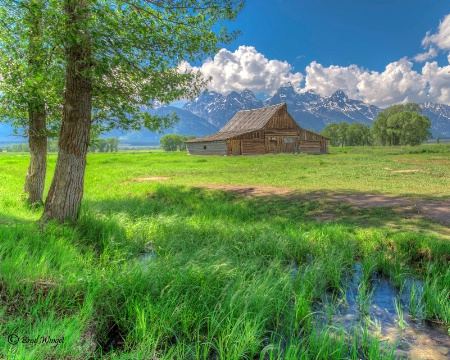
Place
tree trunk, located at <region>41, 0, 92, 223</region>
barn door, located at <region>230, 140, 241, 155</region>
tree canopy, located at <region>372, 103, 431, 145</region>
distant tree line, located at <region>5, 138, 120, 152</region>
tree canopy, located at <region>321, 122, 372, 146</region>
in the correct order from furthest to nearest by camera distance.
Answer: tree canopy, located at <region>321, 122, 372, 146</region>, tree canopy, located at <region>372, 103, 431, 145</region>, barn door, located at <region>230, 140, 241, 155</region>, distant tree line, located at <region>5, 138, 120, 152</region>, tree trunk, located at <region>41, 0, 92, 223</region>

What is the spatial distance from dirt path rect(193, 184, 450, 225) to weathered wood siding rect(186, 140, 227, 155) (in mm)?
32813

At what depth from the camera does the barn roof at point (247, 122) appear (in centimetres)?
4899

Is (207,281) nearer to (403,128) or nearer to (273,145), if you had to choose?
(273,145)

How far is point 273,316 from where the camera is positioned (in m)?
4.21

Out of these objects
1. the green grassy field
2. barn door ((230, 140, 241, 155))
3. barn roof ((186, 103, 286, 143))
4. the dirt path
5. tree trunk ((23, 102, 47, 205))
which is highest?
barn roof ((186, 103, 286, 143))

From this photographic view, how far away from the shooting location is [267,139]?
158 feet

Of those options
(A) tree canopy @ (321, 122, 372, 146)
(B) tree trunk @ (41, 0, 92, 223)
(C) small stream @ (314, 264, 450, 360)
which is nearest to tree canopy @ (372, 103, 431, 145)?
(A) tree canopy @ (321, 122, 372, 146)

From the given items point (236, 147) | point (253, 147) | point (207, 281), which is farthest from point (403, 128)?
point (207, 281)

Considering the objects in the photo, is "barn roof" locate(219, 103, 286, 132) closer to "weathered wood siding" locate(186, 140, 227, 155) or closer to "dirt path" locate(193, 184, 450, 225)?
"weathered wood siding" locate(186, 140, 227, 155)

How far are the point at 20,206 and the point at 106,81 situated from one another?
607cm

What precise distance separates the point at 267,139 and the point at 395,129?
52.0 meters

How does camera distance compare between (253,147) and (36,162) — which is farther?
(253,147)

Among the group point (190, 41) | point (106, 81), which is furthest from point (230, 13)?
point (106, 81)

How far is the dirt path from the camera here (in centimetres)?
868
